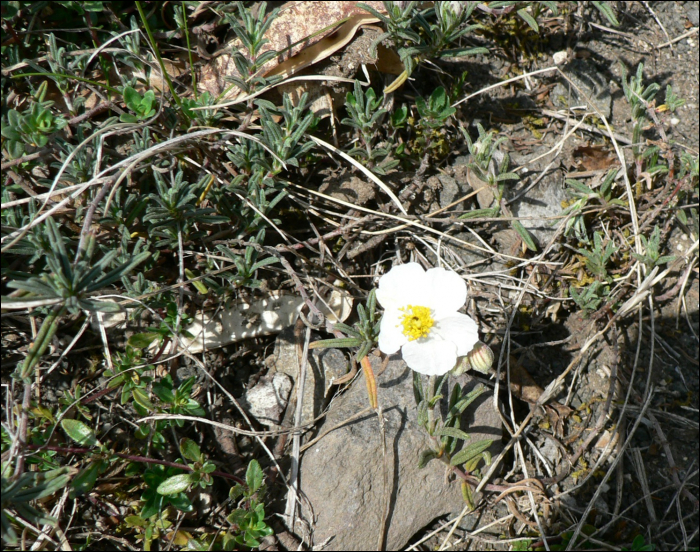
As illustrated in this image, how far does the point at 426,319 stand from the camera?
91.0 inches

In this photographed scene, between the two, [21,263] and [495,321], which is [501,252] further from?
[21,263]

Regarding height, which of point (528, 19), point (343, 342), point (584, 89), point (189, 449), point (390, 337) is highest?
point (528, 19)

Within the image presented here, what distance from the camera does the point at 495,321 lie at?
119 inches

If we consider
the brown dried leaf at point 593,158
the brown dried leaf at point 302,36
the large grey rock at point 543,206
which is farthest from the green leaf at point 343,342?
the brown dried leaf at point 593,158

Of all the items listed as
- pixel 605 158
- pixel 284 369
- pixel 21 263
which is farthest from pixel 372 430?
pixel 605 158

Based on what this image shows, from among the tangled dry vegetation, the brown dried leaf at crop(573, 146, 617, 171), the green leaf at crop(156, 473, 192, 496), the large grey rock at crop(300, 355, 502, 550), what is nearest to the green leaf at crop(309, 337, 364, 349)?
the tangled dry vegetation

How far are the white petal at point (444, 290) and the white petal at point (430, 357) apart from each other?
0.15 m

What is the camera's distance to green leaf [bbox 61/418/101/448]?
2.46 m

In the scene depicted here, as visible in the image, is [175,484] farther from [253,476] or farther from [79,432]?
[79,432]

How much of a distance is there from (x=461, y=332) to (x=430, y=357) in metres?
0.17

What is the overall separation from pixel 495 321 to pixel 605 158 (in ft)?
4.10

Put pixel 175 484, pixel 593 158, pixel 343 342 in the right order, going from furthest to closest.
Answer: pixel 593 158 → pixel 343 342 → pixel 175 484

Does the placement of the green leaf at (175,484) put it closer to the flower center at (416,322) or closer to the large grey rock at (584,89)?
the flower center at (416,322)

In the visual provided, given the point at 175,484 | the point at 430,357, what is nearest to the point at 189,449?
the point at 175,484
